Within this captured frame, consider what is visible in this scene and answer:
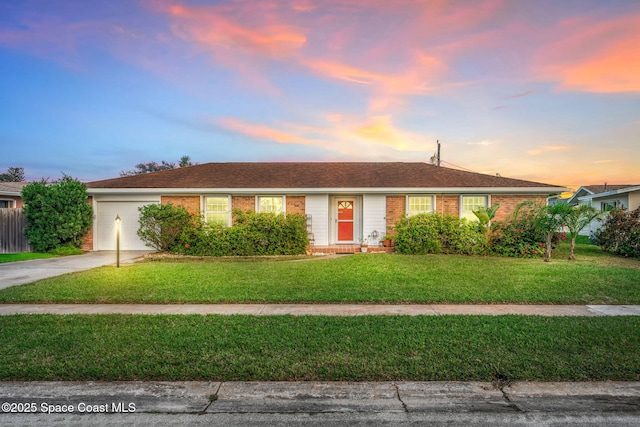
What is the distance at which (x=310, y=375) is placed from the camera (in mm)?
3195

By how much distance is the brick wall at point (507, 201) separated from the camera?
44.5 feet

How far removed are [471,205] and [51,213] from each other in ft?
56.8

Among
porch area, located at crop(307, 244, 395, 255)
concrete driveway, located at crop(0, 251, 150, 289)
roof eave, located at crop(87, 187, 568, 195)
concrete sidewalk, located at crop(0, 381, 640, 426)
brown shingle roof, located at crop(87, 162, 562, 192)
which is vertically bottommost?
concrete sidewalk, located at crop(0, 381, 640, 426)

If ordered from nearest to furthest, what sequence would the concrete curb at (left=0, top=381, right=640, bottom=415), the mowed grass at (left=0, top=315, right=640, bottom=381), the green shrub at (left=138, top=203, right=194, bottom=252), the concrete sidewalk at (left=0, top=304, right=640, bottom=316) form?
the concrete curb at (left=0, top=381, right=640, bottom=415), the mowed grass at (left=0, top=315, right=640, bottom=381), the concrete sidewalk at (left=0, top=304, right=640, bottom=316), the green shrub at (left=138, top=203, right=194, bottom=252)

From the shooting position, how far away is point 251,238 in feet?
40.3

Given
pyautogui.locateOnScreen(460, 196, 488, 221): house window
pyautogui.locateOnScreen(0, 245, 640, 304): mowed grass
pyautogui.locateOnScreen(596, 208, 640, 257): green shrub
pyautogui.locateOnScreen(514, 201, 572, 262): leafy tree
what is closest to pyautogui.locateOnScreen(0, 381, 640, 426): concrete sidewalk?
pyautogui.locateOnScreen(0, 245, 640, 304): mowed grass

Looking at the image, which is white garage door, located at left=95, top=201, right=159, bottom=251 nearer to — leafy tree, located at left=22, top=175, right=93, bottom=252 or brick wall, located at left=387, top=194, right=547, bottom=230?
leafy tree, located at left=22, top=175, right=93, bottom=252

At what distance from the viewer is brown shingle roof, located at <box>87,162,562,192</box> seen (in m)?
13.6

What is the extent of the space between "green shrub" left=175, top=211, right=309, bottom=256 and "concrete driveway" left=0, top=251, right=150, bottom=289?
6.98 ft

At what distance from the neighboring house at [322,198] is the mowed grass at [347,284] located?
419 centimetres

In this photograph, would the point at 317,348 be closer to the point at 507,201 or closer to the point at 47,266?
the point at 47,266

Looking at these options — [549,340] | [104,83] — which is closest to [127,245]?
[104,83]

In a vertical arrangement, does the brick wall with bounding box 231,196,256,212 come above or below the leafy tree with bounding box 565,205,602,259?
above

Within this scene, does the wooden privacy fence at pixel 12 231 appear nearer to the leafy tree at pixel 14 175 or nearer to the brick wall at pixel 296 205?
the brick wall at pixel 296 205
